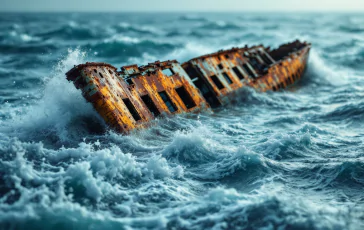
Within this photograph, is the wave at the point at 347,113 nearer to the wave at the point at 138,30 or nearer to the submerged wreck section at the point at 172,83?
the submerged wreck section at the point at 172,83

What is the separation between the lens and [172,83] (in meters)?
12.1

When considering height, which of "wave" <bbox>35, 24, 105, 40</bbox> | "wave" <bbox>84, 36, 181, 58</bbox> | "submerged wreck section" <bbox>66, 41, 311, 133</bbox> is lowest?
"submerged wreck section" <bbox>66, 41, 311, 133</bbox>

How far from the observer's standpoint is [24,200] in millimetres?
6145

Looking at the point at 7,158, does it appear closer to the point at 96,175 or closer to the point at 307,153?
the point at 96,175

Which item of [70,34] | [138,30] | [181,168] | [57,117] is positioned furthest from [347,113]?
[138,30]

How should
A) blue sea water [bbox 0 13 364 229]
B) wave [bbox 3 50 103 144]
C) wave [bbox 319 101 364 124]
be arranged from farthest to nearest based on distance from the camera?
wave [bbox 319 101 364 124] → wave [bbox 3 50 103 144] → blue sea water [bbox 0 13 364 229]

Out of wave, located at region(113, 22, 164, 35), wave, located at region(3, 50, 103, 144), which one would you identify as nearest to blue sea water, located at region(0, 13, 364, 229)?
wave, located at region(3, 50, 103, 144)

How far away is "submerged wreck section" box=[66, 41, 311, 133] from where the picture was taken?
Result: 9539 mm

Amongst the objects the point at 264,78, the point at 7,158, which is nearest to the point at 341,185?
the point at 7,158

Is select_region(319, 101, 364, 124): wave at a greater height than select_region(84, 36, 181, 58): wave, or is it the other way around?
select_region(84, 36, 181, 58): wave

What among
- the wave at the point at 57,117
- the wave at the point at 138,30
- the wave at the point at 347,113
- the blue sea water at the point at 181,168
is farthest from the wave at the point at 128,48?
the wave at the point at 347,113

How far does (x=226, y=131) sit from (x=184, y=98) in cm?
216

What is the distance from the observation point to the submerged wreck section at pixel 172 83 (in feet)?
31.3

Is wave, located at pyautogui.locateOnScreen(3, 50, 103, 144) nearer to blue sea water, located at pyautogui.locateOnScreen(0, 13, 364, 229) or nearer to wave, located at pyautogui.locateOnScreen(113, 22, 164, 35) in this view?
blue sea water, located at pyautogui.locateOnScreen(0, 13, 364, 229)
